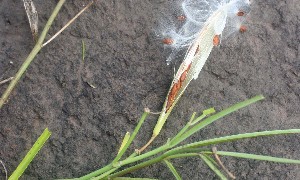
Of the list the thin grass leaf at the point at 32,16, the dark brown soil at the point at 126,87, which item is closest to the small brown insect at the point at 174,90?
the dark brown soil at the point at 126,87

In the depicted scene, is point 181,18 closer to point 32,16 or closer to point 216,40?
point 216,40

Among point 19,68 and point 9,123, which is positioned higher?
point 19,68

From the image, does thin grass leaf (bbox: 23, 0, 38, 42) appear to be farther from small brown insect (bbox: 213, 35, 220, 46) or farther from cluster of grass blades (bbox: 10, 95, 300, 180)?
small brown insect (bbox: 213, 35, 220, 46)

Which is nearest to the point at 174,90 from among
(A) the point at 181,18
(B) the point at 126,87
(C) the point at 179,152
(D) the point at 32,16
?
(B) the point at 126,87

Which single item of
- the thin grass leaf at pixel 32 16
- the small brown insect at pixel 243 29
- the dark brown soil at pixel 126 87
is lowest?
the dark brown soil at pixel 126 87

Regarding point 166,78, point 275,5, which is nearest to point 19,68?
point 166,78

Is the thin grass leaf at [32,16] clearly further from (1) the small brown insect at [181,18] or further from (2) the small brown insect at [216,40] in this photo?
(2) the small brown insect at [216,40]

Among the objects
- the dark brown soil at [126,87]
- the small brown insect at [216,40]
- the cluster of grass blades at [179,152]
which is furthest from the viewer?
the small brown insect at [216,40]

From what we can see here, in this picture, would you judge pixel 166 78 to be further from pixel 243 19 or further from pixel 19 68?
pixel 19 68
